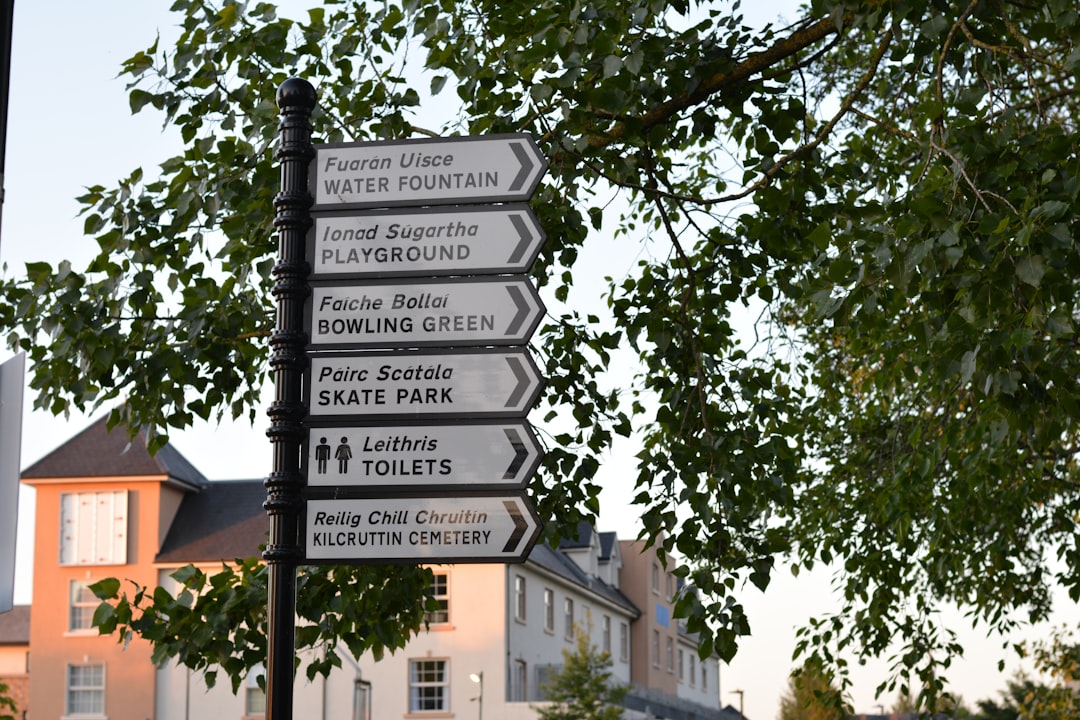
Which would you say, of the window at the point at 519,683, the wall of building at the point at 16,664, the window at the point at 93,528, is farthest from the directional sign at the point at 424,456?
the wall of building at the point at 16,664

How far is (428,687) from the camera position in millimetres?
46656

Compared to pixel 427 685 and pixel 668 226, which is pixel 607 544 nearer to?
pixel 427 685

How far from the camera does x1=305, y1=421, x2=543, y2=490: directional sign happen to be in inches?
188

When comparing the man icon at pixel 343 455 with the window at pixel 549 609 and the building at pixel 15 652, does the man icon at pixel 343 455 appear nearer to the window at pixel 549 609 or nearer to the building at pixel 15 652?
the window at pixel 549 609

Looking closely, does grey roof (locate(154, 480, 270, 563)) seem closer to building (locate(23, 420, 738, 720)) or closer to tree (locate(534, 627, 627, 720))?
building (locate(23, 420, 738, 720))

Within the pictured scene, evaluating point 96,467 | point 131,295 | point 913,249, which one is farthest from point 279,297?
point 96,467

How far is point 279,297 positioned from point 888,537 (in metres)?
8.80

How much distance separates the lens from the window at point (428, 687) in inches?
1825

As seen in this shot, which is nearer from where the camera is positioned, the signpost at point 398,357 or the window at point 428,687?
the signpost at point 398,357

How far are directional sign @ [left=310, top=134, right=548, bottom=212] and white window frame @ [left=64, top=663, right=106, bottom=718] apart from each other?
47.2m

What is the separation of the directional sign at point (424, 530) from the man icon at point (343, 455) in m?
0.11

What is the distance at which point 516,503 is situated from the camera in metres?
4.74

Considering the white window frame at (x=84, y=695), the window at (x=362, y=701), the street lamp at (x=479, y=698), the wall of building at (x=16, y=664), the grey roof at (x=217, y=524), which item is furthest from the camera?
the wall of building at (x=16, y=664)

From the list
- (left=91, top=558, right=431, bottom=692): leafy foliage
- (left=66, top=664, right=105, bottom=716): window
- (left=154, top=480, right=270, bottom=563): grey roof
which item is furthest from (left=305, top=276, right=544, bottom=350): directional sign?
(left=66, top=664, right=105, bottom=716): window
